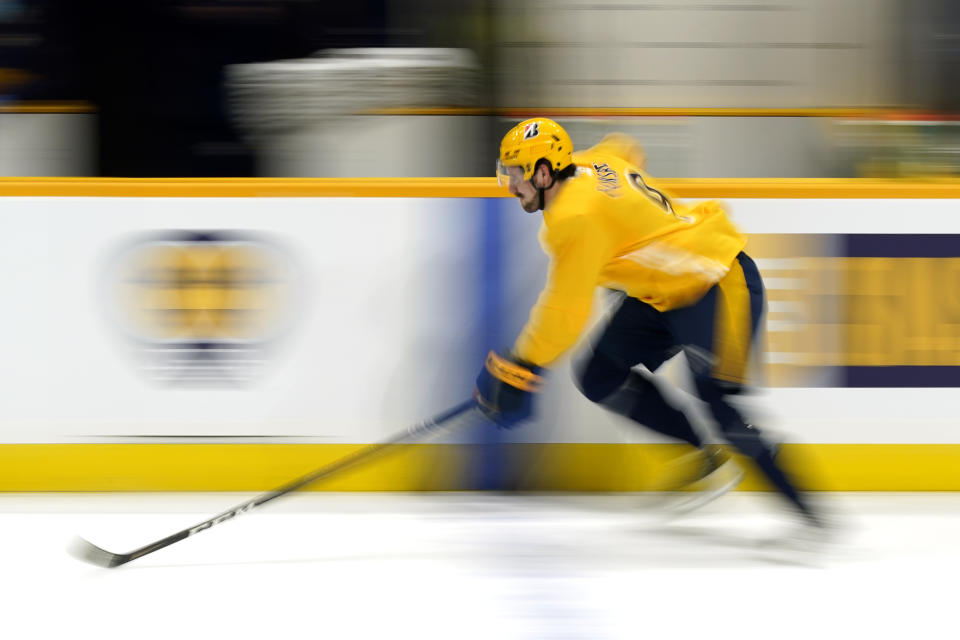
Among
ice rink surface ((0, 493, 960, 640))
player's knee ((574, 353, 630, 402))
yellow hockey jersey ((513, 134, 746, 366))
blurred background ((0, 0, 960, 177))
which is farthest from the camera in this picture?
blurred background ((0, 0, 960, 177))

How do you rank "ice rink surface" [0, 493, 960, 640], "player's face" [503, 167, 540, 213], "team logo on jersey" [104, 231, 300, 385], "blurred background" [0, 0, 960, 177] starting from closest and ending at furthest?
"ice rink surface" [0, 493, 960, 640] < "player's face" [503, 167, 540, 213] < "team logo on jersey" [104, 231, 300, 385] < "blurred background" [0, 0, 960, 177]

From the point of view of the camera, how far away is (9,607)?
9.20ft

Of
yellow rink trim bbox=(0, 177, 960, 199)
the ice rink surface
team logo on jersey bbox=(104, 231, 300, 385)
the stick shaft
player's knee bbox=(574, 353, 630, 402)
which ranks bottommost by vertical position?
the ice rink surface

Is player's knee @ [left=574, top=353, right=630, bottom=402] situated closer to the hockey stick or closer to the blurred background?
the hockey stick

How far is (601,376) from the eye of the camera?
11.1ft

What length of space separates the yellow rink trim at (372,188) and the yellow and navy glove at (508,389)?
866 millimetres

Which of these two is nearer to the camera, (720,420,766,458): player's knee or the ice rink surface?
the ice rink surface

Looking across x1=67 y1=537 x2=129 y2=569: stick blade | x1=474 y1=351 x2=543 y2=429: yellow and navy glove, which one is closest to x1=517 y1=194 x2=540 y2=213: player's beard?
x1=474 y1=351 x2=543 y2=429: yellow and navy glove

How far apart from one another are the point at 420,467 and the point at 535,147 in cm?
134

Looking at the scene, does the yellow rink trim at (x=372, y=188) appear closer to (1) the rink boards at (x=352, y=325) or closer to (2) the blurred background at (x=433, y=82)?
(1) the rink boards at (x=352, y=325)

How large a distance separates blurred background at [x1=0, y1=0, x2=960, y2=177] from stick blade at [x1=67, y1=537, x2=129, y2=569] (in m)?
1.55

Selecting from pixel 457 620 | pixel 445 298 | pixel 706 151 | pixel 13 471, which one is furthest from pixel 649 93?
pixel 13 471

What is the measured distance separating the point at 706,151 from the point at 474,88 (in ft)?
2.97

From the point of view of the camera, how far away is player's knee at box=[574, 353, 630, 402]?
3373mm
